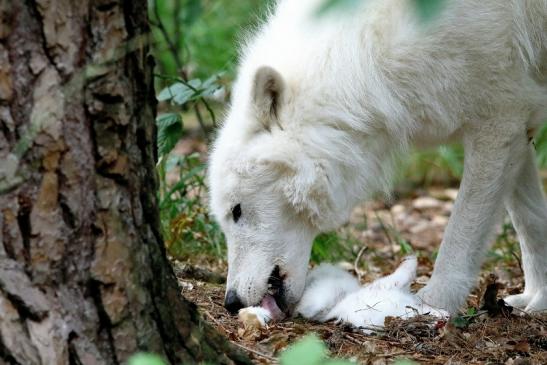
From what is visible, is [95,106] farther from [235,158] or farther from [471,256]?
[471,256]

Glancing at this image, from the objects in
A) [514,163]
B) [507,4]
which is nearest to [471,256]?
[514,163]

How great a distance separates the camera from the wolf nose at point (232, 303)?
3732 mm

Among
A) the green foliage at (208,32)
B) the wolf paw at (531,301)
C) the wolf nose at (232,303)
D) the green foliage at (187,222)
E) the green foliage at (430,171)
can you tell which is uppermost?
the green foliage at (208,32)

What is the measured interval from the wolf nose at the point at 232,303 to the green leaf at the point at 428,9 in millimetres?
2714

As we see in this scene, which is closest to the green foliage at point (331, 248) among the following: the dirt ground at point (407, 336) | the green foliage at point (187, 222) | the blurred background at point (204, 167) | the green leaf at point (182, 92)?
the blurred background at point (204, 167)

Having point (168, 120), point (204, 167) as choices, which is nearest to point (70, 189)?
point (168, 120)

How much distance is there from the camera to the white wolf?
147 inches

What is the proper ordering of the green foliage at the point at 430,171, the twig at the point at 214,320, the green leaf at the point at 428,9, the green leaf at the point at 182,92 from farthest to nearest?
the green foliage at the point at 430,171
the green leaf at the point at 182,92
the twig at the point at 214,320
the green leaf at the point at 428,9

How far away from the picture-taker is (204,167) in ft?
16.1

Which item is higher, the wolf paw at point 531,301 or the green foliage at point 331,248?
the green foliage at point 331,248

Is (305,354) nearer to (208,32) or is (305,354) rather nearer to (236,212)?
(236,212)

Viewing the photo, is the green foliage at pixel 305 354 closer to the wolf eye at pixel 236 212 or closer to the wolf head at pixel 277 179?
the wolf head at pixel 277 179

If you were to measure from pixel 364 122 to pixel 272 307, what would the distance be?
3.23 feet

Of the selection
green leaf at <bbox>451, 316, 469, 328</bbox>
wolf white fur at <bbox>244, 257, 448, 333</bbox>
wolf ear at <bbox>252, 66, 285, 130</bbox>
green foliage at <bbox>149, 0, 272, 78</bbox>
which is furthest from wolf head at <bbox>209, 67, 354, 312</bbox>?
green foliage at <bbox>149, 0, 272, 78</bbox>
